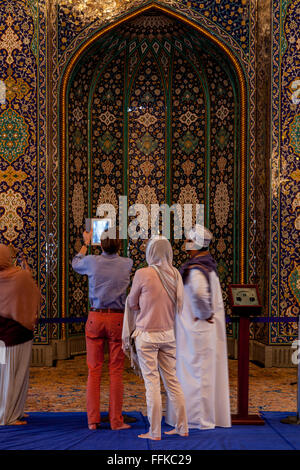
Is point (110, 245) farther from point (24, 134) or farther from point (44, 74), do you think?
point (44, 74)

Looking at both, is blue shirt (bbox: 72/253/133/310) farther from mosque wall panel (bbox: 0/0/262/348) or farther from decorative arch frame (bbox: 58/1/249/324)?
decorative arch frame (bbox: 58/1/249/324)

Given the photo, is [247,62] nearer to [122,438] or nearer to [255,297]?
[255,297]

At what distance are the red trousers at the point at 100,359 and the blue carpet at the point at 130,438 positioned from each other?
0.50 feet

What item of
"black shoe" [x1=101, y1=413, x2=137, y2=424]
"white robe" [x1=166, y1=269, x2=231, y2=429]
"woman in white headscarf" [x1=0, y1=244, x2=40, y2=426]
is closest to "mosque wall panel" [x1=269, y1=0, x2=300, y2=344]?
"white robe" [x1=166, y1=269, x2=231, y2=429]

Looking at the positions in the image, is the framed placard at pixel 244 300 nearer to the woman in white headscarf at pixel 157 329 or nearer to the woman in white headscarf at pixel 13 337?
the woman in white headscarf at pixel 157 329

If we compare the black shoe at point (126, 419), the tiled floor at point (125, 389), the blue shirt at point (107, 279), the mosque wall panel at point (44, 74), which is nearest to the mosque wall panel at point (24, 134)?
the mosque wall panel at point (44, 74)

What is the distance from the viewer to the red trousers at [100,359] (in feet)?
13.8

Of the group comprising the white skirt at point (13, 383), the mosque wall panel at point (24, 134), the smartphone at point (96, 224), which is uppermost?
the mosque wall panel at point (24, 134)

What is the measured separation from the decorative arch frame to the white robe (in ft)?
10.1

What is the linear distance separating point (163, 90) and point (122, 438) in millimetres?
5812

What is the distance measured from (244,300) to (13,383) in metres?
2.13

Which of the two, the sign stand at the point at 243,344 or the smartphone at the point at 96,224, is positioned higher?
the smartphone at the point at 96,224

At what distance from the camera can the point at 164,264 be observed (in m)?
4.00
